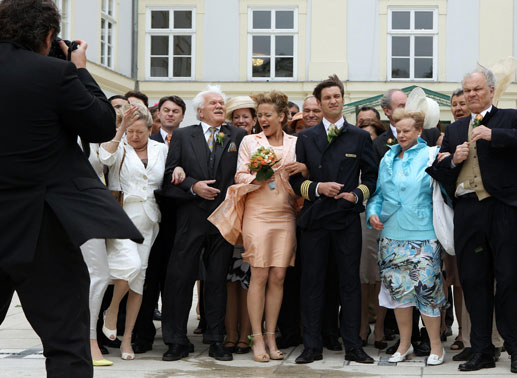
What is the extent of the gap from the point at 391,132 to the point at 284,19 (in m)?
19.2

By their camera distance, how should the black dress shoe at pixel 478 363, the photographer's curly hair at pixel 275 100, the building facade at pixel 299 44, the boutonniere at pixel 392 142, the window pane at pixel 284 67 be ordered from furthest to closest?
the window pane at pixel 284 67 < the building facade at pixel 299 44 < the boutonniere at pixel 392 142 < the photographer's curly hair at pixel 275 100 < the black dress shoe at pixel 478 363

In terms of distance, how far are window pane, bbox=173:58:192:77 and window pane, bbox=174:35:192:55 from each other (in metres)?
0.24

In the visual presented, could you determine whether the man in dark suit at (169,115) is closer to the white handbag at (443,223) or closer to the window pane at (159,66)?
the white handbag at (443,223)

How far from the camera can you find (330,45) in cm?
2500

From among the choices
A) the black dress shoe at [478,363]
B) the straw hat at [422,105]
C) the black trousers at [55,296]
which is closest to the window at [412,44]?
the straw hat at [422,105]

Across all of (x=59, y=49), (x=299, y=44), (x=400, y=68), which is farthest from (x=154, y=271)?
(x=400, y=68)

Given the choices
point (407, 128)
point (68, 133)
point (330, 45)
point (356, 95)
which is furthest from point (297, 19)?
point (68, 133)

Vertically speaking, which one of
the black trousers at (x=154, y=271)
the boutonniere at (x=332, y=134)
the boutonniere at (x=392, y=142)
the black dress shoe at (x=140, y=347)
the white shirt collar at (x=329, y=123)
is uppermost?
the white shirt collar at (x=329, y=123)

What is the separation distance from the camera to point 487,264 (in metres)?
5.90

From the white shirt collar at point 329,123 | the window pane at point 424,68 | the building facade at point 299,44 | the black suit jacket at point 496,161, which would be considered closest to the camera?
the black suit jacket at point 496,161

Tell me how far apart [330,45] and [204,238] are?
19384 mm

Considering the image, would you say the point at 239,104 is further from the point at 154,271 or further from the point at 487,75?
the point at 487,75

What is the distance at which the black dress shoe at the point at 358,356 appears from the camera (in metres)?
6.12

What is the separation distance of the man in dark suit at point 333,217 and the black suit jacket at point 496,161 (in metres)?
0.61
